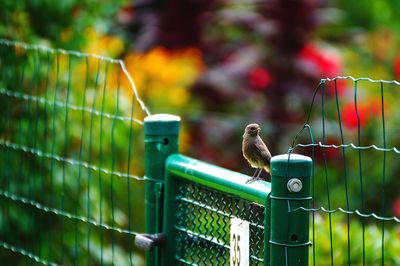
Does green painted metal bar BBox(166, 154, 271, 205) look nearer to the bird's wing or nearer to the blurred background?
the bird's wing

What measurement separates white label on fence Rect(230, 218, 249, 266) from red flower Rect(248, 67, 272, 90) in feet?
20.6

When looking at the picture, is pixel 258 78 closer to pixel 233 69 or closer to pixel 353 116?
pixel 233 69

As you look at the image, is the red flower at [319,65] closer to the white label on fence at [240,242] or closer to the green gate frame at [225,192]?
the green gate frame at [225,192]

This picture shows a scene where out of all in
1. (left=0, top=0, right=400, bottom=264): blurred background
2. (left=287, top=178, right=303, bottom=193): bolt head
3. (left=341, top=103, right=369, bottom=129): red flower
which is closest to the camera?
(left=287, top=178, right=303, bottom=193): bolt head

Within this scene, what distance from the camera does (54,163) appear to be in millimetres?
5773

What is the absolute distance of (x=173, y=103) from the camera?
883 centimetres

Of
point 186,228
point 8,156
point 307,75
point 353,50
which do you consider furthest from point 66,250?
point 353,50

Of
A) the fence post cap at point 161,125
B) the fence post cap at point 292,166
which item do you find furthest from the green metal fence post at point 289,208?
the fence post cap at point 161,125

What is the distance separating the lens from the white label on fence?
301 centimetres

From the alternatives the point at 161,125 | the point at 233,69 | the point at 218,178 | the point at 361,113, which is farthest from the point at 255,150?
the point at 361,113

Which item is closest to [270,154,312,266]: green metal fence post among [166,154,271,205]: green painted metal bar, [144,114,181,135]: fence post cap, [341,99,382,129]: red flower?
[166,154,271,205]: green painted metal bar

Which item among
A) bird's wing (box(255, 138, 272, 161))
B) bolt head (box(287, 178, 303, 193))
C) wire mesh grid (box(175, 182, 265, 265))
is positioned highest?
bird's wing (box(255, 138, 272, 161))

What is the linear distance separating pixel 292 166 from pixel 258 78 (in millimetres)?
6481

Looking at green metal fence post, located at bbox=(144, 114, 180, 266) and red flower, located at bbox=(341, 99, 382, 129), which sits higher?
green metal fence post, located at bbox=(144, 114, 180, 266)
